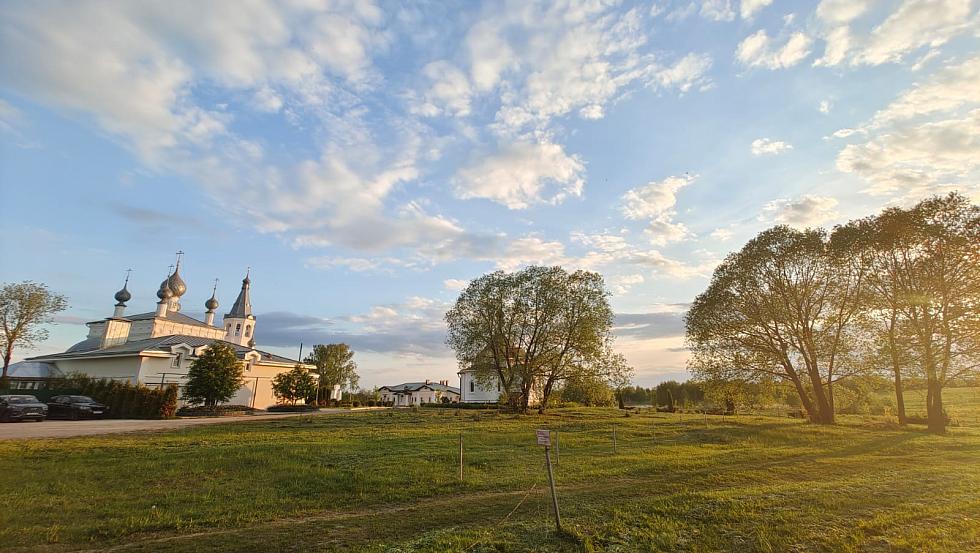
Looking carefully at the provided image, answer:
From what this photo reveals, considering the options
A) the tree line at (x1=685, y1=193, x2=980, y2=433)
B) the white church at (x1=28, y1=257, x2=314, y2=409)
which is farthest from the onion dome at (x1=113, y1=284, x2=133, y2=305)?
the tree line at (x1=685, y1=193, x2=980, y2=433)

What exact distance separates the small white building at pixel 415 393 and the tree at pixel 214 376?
161ft

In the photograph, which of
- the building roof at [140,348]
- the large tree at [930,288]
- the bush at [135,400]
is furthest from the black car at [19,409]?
the large tree at [930,288]

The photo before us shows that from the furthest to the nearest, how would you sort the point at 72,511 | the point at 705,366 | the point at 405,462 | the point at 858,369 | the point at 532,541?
the point at 705,366 < the point at 858,369 < the point at 405,462 < the point at 72,511 < the point at 532,541

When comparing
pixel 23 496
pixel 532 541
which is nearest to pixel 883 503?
pixel 532 541

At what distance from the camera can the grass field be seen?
288 inches

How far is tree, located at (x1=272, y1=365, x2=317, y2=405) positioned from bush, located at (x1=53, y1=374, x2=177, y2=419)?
13.7m

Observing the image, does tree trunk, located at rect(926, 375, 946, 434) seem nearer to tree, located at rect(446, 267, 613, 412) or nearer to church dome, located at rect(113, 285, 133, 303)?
tree, located at rect(446, 267, 613, 412)

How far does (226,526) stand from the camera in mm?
8016

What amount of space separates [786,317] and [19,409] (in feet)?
152

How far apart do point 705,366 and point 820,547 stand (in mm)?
26094

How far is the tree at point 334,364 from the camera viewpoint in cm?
7225

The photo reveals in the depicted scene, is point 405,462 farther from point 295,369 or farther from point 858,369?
point 295,369

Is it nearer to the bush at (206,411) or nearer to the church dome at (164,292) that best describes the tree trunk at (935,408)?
the bush at (206,411)

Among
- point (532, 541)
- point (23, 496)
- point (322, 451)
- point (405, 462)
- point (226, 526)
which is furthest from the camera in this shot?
point (322, 451)
